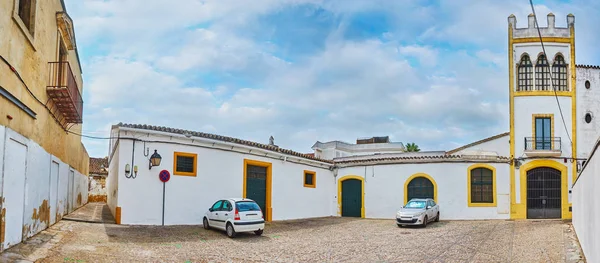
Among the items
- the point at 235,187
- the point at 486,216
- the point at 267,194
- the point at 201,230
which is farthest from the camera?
the point at 486,216

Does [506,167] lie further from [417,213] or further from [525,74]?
[417,213]

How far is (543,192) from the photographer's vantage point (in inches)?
992

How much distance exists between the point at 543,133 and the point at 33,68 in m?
23.4

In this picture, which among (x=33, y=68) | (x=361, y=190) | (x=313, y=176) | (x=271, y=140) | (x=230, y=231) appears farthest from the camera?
(x=271, y=140)

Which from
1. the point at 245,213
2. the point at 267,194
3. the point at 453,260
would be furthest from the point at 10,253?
the point at 267,194

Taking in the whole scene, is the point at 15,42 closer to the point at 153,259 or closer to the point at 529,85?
the point at 153,259

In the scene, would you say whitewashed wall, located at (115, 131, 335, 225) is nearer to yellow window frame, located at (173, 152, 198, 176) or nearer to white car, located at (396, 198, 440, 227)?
yellow window frame, located at (173, 152, 198, 176)

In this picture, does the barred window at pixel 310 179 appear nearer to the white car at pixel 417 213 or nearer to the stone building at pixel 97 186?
the white car at pixel 417 213

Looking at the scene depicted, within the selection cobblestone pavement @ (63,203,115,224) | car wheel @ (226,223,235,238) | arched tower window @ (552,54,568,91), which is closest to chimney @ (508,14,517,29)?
arched tower window @ (552,54,568,91)

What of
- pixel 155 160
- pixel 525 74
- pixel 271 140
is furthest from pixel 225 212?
pixel 525 74

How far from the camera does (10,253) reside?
9766mm

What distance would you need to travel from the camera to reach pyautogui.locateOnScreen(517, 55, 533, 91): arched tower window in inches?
1017

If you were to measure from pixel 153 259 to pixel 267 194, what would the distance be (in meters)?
11.0

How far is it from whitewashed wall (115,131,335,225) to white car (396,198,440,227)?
5.67 meters
